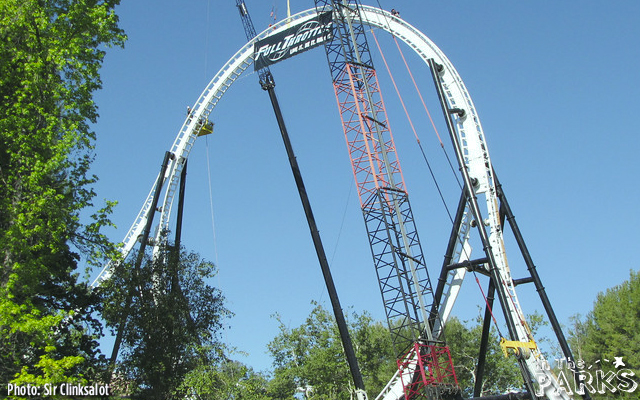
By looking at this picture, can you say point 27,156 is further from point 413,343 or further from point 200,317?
point 413,343

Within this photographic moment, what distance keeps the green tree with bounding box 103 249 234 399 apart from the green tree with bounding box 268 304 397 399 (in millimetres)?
16389

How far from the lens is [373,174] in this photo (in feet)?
97.0

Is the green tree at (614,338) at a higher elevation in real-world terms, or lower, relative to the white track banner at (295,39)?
lower

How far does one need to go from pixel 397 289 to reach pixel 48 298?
14.9 metres

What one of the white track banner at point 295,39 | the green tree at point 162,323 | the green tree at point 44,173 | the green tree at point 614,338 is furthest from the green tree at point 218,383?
the green tree at point 614,338

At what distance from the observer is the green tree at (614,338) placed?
38.4m

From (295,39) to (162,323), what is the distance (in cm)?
1734

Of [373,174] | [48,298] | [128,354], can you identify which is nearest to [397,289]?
[373,174]

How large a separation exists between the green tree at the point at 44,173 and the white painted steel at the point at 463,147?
6.38 m

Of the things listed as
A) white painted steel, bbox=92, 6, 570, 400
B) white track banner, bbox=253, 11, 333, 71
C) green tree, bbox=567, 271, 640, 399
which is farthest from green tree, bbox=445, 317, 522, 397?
white track banner, bbox=253, 11, 333, 71

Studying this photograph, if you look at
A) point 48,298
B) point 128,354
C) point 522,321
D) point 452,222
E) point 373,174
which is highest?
point 373,174

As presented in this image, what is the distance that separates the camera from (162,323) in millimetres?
21234

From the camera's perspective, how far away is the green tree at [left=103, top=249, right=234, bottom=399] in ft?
68.4

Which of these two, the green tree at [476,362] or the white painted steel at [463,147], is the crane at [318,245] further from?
the green tree at [476,362]
